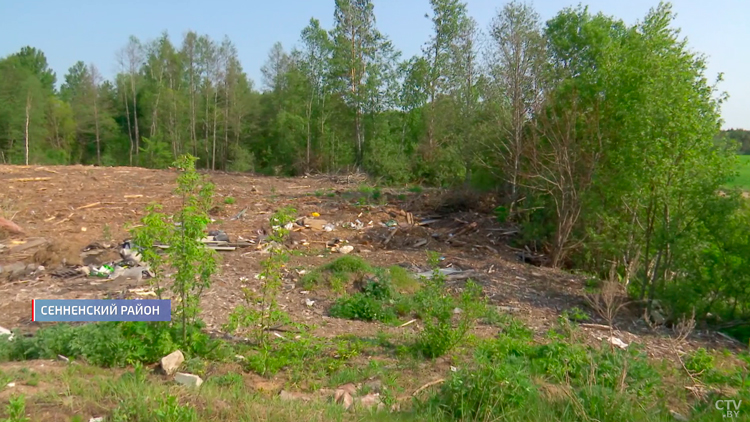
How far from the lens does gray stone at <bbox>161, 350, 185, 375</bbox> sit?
189 inches

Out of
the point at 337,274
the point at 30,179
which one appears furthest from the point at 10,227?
the point at 30,179

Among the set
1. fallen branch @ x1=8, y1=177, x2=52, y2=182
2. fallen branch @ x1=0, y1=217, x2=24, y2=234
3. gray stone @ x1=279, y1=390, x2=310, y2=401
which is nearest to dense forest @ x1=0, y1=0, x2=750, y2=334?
gray stone @ x1=279, y1=390, x2=310, y2=401

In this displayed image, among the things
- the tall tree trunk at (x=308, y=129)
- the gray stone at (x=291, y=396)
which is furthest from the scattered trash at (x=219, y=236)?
the tall tree trunk at (x=308, y=129)

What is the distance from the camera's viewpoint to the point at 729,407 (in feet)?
13.6

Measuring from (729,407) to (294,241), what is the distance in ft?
28.1

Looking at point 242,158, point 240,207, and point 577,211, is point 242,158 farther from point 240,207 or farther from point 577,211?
point 577,211

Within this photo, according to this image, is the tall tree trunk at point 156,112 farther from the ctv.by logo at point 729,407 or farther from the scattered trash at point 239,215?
the ctv.by logo at point 729,407

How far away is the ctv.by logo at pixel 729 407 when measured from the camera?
4047 mm

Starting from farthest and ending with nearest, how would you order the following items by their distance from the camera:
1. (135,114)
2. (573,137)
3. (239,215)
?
(135,114), (239,215), (573,137)

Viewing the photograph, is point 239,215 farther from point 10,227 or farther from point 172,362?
point 172,362

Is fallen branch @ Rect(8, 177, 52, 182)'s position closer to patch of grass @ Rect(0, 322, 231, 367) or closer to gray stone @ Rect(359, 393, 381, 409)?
patch of grass @ Rect(0, 322, 231, 367)

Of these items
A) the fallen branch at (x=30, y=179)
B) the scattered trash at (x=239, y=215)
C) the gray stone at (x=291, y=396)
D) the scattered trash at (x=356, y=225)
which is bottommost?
the gray stone at (x=291, y=396)

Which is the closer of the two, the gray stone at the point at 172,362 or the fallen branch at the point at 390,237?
the gray stone at the point at 172,362

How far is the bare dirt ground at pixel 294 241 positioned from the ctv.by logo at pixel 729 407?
2461 mm
